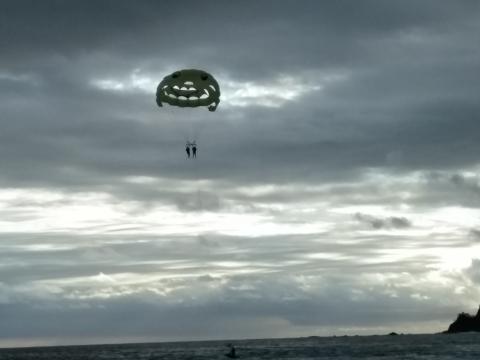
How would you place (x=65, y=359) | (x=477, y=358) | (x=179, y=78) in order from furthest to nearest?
1. (x=65, y=359)
2. (x=477, y=358)
3. (x=179, y=78)

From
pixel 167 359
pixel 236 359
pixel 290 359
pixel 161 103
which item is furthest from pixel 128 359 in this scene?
pixel 161 103

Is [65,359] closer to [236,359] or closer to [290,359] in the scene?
[236,359]

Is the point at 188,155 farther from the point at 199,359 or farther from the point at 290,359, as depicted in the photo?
the point at 199,359

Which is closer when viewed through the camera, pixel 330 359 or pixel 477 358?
pixel 477 358

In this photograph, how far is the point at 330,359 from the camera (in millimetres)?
134500

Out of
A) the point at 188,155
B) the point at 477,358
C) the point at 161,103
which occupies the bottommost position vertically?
the point at 477,358

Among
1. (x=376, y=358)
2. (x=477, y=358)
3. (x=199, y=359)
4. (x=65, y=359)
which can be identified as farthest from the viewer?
(x=65, y=359)

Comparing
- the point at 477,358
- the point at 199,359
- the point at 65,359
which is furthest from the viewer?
the point at 65,359

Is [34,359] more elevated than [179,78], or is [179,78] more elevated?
[179,78]

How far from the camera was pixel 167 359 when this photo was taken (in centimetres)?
15425

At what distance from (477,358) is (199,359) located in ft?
191

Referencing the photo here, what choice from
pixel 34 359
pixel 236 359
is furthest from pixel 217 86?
pixel 34 359

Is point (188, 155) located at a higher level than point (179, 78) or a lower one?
lower

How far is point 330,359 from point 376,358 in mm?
8068
